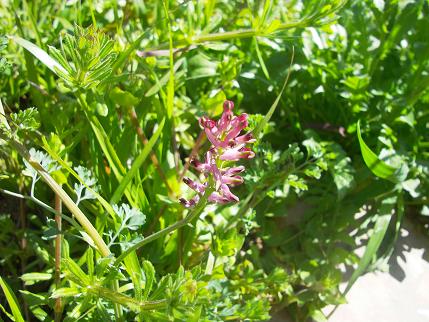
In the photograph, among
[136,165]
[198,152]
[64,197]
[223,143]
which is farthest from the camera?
[198,152]

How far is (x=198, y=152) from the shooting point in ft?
4.83

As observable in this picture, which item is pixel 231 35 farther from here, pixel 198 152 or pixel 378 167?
pixel 378 167

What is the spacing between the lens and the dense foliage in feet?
3.27

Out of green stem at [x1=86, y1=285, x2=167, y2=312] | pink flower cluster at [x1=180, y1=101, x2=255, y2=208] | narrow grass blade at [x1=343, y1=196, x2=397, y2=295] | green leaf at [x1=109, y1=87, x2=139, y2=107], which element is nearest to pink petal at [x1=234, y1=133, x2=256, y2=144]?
pink flower cluster at [x1=180, y1=101, x2=255, y2=208]

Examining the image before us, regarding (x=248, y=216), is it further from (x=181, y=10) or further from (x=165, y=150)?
(x=181, y=10)

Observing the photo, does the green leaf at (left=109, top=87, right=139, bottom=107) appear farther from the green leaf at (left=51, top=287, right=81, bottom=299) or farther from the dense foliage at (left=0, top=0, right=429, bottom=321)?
the green leaf at (left=51, top=287, right=81, bottom=299)

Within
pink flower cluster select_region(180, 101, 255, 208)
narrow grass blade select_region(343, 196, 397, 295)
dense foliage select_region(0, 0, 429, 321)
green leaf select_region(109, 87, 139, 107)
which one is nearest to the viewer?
pink flower cluster select_region(180, 101, 255, 208)

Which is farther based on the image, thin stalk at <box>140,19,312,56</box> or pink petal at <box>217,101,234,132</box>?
thin stalk at <box>140,19,312,56</box>

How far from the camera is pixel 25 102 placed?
63.1 inches

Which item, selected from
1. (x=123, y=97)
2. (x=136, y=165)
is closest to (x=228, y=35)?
(x=123, y=97)

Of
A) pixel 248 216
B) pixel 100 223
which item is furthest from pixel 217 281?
pixel 100 223

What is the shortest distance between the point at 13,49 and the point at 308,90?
0.83m

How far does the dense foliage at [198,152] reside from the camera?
3.27ft

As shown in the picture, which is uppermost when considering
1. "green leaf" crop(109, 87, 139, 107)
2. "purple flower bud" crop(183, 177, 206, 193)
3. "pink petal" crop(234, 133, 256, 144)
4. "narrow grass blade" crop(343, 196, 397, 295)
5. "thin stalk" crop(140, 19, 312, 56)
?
"thin stalk" crop(140, 19, 312, 56)
